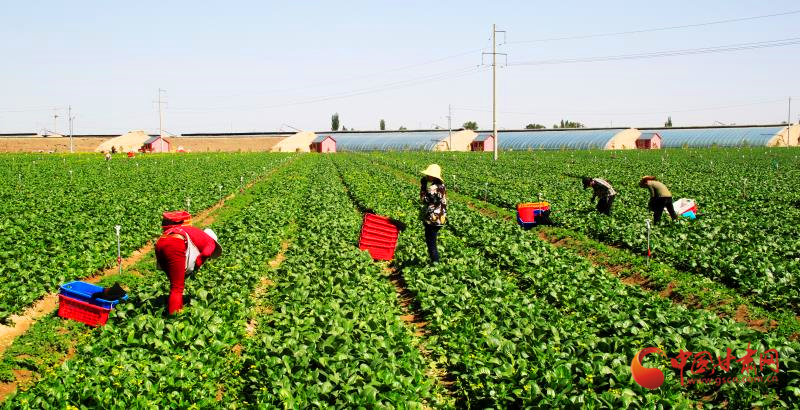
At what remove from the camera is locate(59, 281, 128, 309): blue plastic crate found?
8.40 meters

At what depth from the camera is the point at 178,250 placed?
7848 millimetres

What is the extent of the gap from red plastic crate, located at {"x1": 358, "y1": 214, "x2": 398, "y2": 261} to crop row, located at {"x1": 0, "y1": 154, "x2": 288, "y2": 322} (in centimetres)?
499

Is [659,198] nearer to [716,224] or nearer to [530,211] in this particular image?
[716,224]

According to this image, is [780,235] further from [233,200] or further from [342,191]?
[233,200]

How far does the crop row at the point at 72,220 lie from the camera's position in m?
10.7

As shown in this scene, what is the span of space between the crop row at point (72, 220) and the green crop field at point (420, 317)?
0.08 metres

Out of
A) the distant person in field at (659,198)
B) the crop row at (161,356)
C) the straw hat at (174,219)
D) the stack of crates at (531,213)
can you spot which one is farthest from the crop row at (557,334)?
the distant person in field at (659,198)

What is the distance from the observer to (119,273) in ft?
39.7

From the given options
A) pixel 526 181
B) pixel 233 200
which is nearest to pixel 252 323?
pixel 233 200

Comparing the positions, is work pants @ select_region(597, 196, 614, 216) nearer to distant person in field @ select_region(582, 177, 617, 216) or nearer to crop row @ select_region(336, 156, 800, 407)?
distant person in field @ select_region(582, 177, 617, 216)

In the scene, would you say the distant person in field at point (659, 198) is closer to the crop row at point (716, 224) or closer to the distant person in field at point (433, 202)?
the crop row at point (716, 224)

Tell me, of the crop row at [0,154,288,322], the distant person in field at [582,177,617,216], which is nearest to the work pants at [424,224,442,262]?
the crop row at [0,154,288,322]

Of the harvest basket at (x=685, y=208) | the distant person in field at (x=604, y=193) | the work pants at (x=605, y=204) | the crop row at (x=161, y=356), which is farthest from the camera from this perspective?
the work pants at (x=605, y=204)

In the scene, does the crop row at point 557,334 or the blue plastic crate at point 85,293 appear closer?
the crop row at point 557,334
